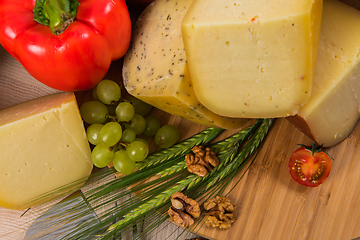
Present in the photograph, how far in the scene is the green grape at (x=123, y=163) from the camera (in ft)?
4.00

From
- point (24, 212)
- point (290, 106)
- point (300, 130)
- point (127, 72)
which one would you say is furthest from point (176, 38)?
point (24, 212)

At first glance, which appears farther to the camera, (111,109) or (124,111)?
(111,109)

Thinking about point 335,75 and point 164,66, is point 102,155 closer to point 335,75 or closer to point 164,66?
point 164,66

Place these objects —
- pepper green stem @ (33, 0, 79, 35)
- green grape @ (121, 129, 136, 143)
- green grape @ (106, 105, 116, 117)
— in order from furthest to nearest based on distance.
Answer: green grape @ (106, 105, 116, 117) < green grape @ (121, 129, 136, 143) < pepper green stem @ (33, 0, 79, 35)

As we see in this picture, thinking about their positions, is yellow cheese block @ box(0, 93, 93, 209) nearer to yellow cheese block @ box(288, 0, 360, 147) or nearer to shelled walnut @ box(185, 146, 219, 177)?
shelled walnut @ box(185, 146, 219, 177)

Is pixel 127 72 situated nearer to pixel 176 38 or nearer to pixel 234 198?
pixel 176 38

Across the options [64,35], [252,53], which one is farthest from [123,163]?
[252,53]

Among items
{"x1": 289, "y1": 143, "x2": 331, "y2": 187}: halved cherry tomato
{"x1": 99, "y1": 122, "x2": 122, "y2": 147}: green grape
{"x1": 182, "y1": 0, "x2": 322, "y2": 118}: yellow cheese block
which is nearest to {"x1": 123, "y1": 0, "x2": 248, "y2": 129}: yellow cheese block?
{"x1": 182, "y1": 0, "x2": 322, "y2": 118}: yellow cheese block

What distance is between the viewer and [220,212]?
3.96 ft

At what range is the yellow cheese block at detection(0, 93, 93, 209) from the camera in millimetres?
1255

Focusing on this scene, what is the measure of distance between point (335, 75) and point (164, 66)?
633 mm

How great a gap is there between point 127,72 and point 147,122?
0.81ft

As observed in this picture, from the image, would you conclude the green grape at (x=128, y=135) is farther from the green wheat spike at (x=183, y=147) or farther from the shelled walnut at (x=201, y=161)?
the shelled walnut at (x=201, y=161)

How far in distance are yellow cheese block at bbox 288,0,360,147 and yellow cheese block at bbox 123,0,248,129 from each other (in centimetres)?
A: 32
